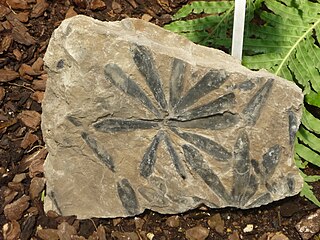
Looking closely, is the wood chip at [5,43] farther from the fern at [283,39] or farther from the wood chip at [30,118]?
the fern at [283,39]

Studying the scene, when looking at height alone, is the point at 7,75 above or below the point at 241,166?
below

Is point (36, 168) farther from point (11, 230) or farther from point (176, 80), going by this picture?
point (176, 80)

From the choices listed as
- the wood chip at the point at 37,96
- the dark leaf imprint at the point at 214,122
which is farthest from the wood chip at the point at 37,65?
the dark leaf imprint at the point at 214,122

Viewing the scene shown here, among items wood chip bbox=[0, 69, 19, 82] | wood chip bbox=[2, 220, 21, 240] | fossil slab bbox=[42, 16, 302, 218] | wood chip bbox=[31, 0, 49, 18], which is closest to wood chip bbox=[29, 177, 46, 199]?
wood chip bbox=[2, 220, 21, 240]

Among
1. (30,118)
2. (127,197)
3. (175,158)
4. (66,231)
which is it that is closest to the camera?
(175,158)

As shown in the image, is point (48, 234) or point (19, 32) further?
point (19, 32)

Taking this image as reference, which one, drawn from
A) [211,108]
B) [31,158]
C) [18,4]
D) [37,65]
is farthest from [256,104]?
[18,4]

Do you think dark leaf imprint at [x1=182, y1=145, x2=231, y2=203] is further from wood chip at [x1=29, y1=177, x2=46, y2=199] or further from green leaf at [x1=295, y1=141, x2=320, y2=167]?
wood chip at [x1=29, y1=177, x2=46, y2=199]

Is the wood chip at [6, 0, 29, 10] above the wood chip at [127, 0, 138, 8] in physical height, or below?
below

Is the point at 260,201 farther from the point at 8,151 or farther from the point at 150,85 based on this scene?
the point at 8,151
